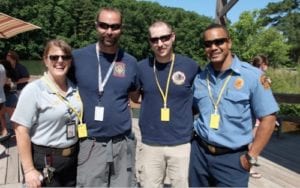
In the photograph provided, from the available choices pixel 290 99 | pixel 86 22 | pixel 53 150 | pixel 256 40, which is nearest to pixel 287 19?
pixel 256 40

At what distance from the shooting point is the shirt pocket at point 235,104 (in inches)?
113

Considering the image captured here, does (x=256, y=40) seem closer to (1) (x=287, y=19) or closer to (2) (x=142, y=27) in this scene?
(1) (x=287, y=19)

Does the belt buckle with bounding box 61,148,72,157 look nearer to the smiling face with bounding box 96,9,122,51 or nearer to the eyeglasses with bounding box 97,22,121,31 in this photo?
the smiling face with bounding box 96,9,122,51

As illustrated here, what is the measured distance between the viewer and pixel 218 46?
2910 mm

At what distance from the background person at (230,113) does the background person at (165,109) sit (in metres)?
0.28

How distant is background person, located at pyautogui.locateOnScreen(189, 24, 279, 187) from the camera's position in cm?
285

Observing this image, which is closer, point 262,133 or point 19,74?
point 262,133

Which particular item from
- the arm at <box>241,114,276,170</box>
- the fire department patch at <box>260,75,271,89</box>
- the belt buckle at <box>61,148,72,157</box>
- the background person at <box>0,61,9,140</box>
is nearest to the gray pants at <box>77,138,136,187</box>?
the belt buckle at <box>61,148,72,157</box>

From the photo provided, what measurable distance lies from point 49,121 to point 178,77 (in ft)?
3.19

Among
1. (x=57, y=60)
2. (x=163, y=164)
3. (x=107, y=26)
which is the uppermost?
(x=107, y=26)

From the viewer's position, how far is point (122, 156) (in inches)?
125

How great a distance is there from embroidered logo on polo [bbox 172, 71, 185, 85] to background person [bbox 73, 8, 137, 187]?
0.30 meters

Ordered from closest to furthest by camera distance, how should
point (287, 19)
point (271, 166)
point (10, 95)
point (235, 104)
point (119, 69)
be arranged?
point (235, 104) → point (119, 69) → point (271, 166) → point (10, 95) → point (287, 19)

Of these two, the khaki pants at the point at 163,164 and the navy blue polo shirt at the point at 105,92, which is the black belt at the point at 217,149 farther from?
the navy blue polo shirt at the point at 105,92
